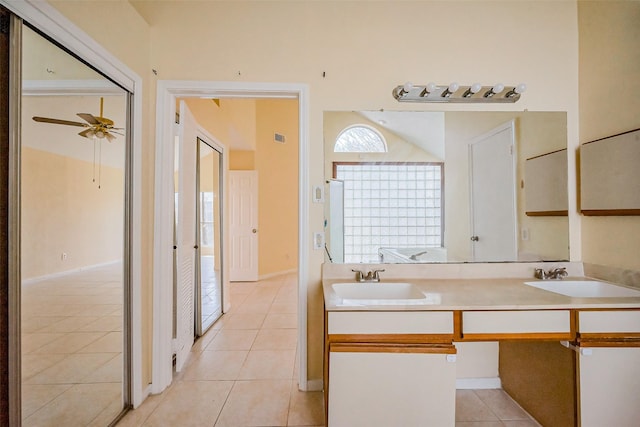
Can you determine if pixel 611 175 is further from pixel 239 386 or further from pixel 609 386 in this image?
pixel 239 386

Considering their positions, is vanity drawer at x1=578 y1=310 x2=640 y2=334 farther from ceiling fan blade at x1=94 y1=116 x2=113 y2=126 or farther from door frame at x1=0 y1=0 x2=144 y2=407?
ceiling fan blade at x1=94 y1=116 x2=113 y2=126

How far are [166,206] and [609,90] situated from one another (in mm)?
2974

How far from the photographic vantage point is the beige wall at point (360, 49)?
6.63ft

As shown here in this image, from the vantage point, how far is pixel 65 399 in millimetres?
1581

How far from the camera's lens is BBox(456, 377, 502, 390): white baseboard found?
209cm

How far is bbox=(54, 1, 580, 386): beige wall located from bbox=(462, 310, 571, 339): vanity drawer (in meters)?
0.94

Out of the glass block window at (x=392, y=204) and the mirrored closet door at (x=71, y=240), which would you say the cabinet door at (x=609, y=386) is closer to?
the glass block window at (x=392, y=204)

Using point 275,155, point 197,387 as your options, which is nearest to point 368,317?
point 197,387

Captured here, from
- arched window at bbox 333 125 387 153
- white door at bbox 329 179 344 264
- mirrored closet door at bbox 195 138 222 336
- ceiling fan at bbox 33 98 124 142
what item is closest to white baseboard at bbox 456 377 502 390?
white door at bbox 329 179 344 264

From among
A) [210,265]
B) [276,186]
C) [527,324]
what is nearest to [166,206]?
[527,324]

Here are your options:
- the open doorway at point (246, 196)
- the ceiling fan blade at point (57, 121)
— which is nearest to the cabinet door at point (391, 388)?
the ceiling fan blade at point (57, 121)

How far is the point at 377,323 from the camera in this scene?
54.4 inches

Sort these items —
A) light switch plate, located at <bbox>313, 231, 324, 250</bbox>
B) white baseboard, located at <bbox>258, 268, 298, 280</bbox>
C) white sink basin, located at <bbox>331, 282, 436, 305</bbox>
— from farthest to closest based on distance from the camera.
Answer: white baseboard, located at <bbox>258, 268, 298, 280</bbox> → light switch plate, located at <bbox>313, 231, 324, 250</bbox> → white sink basin, located at <bbox>331, 282, 436, 305</bbox>

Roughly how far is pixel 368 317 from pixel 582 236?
1737 mm
